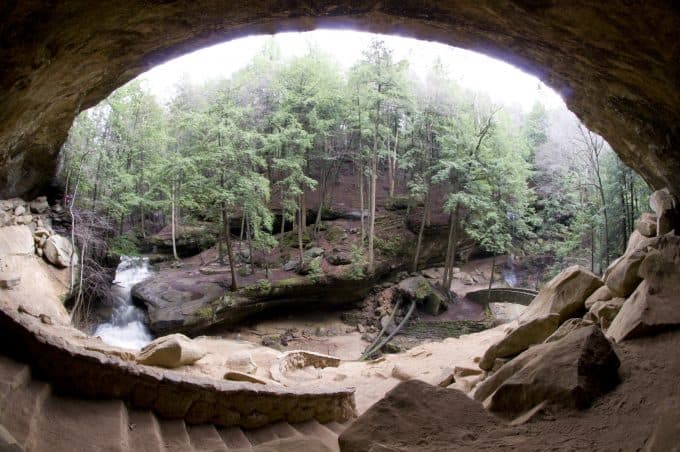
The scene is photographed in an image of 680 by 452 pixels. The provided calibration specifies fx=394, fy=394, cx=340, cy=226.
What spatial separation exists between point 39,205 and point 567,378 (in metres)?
15.0

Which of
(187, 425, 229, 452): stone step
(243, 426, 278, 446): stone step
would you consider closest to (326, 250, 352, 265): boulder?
(243, 426, 278, 446): stone step

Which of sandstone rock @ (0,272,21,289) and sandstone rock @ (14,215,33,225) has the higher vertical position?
sandstone rock @ (14,215,33,225)

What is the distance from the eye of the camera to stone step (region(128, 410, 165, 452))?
3.45 m

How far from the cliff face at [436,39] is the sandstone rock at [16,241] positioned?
212 inches

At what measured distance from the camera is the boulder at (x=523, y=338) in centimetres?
680

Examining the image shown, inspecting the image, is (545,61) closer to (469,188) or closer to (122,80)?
(122,80)

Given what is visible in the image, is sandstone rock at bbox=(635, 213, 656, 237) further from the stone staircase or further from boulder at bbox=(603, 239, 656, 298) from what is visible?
the stone staircase

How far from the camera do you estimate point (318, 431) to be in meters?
4.99

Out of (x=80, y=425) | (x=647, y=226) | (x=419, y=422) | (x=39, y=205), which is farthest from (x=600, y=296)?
(x=39, y=205)

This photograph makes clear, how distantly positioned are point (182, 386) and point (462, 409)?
2855 millimetres

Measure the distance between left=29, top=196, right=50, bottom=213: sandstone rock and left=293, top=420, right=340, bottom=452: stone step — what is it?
12.1 metres

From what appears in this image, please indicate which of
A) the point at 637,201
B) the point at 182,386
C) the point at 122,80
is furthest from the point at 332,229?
the point at 182,386

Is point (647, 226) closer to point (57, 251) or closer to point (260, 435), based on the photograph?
point (260, 435)

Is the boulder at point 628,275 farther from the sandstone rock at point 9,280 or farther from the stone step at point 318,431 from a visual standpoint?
the sandstone rock at point 9,280
